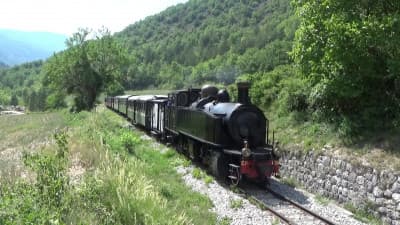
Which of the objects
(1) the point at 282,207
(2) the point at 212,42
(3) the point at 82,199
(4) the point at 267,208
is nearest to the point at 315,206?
(1) the point at 282,207

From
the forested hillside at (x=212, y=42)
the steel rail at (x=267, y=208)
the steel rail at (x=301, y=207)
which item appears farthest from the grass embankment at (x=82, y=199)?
the forested hillside at (x=212, y=42)

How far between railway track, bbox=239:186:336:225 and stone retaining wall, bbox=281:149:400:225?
1.67 m

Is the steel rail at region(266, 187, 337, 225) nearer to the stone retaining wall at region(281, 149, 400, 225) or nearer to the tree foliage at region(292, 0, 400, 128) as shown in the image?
the stone retaining wall at region(281, 149, 400, 225)

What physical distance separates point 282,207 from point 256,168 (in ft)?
5.85

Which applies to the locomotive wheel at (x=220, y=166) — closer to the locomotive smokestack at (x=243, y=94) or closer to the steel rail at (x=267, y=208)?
the steel rail at (x=267, y=208)

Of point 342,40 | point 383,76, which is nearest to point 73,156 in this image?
point 342,40

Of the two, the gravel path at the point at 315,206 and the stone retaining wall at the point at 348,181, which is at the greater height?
the stone retaining wall at the point at 348,181

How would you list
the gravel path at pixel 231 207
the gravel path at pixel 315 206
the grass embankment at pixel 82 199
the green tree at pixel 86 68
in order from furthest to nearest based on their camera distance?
the green tree at pixel 86 68 < the gravel path at pixel 315 206 < the gravel path at pixel 231 207 < the grass embankment at pixel 82 199

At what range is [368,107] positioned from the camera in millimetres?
14531

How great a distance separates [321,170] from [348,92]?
2.54 m

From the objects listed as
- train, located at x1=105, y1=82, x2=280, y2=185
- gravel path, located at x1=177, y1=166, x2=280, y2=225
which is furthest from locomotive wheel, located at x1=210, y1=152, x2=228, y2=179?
gravel path, located at x1=177, y1=166, x2=280, y2=225

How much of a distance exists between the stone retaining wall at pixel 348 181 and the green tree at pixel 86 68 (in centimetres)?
5121

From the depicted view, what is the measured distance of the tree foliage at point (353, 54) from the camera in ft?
42.0

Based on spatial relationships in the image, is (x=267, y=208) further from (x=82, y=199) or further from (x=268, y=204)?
(x=82, y=199)
